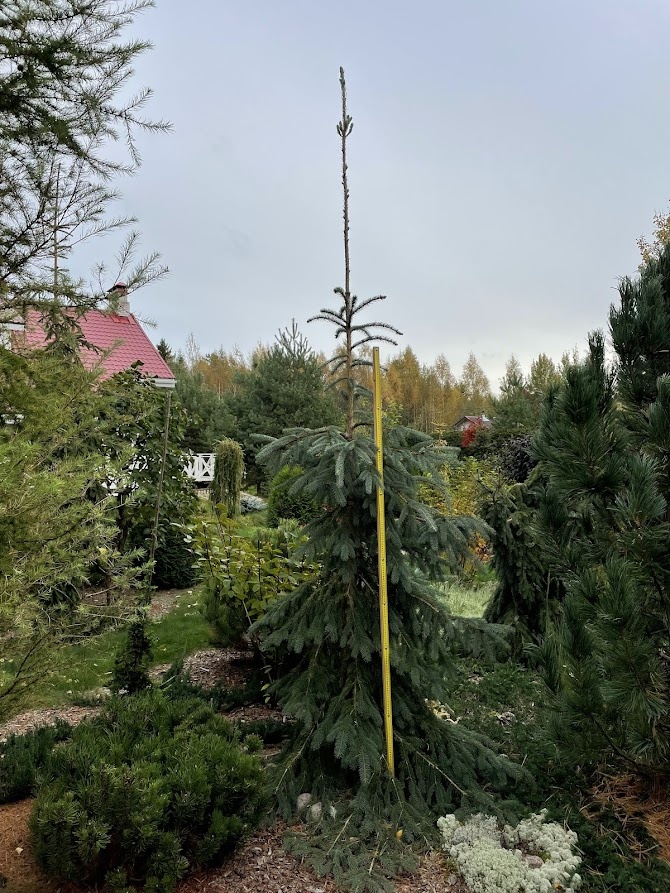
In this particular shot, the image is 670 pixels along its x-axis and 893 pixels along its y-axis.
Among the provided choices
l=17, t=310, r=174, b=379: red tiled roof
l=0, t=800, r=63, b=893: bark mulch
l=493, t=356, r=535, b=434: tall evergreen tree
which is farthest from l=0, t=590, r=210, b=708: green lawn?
l=493, t=356, r=535, b=434: tall evergreen tree

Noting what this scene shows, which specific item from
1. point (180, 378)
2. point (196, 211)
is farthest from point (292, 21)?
point (180, 378)

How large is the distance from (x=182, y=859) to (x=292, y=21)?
4490 mm

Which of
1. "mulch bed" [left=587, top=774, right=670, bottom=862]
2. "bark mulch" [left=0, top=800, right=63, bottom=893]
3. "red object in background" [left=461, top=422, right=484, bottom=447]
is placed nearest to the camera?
"bark mulch" [left=0, top=800, right=63, bottom=893]

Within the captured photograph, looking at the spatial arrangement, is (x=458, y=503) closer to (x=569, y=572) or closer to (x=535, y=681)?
(x=535, y=681)

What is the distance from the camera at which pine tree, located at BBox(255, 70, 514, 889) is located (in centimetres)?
232

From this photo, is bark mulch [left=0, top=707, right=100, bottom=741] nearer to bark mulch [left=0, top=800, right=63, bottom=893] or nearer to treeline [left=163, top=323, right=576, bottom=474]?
bark mulch [left=0, top=800, right=63, bottom=893]

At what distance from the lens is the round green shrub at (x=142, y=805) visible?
180 cm

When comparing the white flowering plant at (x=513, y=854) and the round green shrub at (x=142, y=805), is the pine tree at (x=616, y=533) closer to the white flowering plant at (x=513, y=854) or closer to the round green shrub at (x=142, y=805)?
the white flowering plant at (x=513, y=854)

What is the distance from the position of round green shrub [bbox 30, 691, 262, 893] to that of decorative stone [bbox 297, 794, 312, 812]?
0.98ft

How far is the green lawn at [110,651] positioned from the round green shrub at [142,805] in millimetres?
1552

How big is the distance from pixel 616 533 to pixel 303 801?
1.83 m

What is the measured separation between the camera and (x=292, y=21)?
349 cm

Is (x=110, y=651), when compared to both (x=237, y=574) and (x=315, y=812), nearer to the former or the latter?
(x=237, y=574)

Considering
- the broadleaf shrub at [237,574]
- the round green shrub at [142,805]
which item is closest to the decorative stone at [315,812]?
the round green shrub at [142,805]
